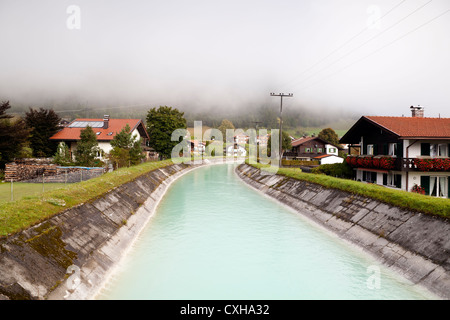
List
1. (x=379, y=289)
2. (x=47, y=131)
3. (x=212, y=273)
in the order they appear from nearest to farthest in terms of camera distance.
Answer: (x=379, y=289) → (x=212, y=273) → (x=47, y=131)

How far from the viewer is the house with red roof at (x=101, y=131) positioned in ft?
174

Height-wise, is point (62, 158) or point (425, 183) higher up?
point (62, 158)

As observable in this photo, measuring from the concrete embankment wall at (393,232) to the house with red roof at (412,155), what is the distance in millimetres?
7583

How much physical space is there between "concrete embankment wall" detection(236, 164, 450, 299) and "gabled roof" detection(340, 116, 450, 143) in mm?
9126

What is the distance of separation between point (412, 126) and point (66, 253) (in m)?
31.6

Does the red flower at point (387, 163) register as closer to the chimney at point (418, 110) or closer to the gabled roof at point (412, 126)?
the gabled roof at point (412, 126)

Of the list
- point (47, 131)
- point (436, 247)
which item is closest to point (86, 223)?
point (436, 247)

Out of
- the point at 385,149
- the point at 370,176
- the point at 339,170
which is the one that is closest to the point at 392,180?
the point at 385,149

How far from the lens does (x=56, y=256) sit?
1117 cm

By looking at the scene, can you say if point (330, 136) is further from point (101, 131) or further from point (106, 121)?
point (101, 131)

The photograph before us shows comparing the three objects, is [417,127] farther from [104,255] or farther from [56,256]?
[56,256]

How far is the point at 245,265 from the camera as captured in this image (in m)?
14.7

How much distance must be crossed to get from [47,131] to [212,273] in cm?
4999

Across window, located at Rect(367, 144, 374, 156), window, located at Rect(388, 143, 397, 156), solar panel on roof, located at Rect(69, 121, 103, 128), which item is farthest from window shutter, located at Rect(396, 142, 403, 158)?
solar panel on roof, located at Rect(69, 121, 103, 128)
